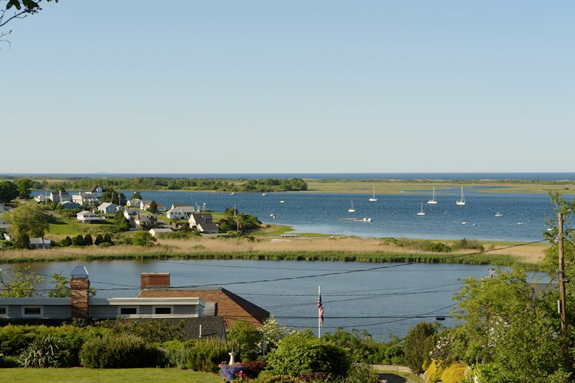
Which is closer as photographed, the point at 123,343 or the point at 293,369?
the point at 293,369

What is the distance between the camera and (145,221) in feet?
375

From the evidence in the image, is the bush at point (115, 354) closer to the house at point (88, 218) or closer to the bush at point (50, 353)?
the bush at point (50, 353)

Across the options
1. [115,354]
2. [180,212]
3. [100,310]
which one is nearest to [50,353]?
[115,354]

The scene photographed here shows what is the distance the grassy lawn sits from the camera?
54.3 feet

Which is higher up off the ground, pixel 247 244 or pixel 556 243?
pixel 556 243

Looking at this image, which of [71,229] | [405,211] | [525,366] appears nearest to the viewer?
[525,366]

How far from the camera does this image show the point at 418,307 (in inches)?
1949

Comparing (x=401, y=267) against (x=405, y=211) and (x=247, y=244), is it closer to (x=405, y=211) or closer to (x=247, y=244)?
(x=247, y=244)

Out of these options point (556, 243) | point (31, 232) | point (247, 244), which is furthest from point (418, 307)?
point (31, 232)

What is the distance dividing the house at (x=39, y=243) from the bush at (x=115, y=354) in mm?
71935

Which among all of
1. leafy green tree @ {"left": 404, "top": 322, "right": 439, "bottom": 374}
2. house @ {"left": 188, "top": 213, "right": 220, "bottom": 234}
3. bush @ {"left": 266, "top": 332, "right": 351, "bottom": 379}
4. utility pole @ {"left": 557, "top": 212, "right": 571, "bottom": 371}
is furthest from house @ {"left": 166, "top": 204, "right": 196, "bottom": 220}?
utility pole @ {"left": 557, "top": 212, "right": 571, "bottom": 371}

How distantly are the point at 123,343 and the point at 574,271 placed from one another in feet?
37.2

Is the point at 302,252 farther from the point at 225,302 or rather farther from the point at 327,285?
the point at 225,302

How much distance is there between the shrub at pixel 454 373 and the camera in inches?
935
